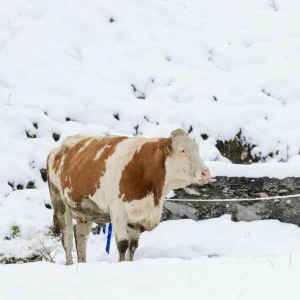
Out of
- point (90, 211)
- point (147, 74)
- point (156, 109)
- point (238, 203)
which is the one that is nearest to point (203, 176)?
point (90, 211)

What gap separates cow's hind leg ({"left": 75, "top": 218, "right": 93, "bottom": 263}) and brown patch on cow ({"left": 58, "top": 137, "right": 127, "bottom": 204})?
0.53 meters

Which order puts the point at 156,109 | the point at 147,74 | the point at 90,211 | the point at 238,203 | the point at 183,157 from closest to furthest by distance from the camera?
the point at 183,157, the point at 90,211, the point at 238,203, the point at 156,109, the point at 147,74

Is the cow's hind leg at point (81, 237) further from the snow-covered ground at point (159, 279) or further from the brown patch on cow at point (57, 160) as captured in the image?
the snow-covered ground at point (159, 279)

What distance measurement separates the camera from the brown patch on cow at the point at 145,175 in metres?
4.74

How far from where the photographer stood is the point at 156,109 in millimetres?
9672

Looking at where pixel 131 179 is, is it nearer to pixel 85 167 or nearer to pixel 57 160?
pixel 85 167

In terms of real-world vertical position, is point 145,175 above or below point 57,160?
above

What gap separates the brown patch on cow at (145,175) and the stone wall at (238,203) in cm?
199

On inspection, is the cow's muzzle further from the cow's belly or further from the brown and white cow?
the cow's belly

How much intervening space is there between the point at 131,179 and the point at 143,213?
1.01ft

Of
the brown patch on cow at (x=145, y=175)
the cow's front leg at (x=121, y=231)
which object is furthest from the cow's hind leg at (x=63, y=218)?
the brown patch on cow at (x=145, y=175)

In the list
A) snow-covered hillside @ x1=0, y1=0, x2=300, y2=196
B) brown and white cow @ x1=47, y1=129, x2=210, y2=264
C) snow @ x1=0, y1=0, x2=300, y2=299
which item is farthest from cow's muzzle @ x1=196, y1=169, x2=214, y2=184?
snow-covered hillside @ x1=0, y1=0, x2=300, y2=196

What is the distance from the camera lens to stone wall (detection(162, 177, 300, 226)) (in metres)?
6.75

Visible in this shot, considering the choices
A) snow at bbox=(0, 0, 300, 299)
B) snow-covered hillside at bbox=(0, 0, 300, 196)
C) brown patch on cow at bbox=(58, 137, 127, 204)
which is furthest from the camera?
snow-covered hillside at bbox=(0, 0, 300, 196)
